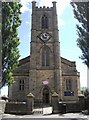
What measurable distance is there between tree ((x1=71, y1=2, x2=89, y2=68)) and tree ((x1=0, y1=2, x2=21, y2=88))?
17.2 feet

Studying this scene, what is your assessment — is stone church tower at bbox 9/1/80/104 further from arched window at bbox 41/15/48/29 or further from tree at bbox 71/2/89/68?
tree at bbox 71/2/89/68

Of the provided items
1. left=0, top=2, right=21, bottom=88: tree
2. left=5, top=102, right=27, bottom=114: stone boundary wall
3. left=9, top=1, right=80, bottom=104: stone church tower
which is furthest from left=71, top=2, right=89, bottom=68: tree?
left=9, top=1, right=80, bottom=104: stone church tower

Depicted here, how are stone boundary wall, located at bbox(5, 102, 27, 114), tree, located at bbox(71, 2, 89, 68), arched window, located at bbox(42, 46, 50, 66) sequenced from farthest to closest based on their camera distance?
arched window, located at bbox(42, 46, 50, 66) < stone boundary wall, located at bbox(5, 102, 27, 114) < tree, located at bbox(71, 2, 89, 68)

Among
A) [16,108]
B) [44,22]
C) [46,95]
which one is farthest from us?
[44,22]

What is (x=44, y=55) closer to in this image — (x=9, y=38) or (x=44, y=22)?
(x=44, y=22)

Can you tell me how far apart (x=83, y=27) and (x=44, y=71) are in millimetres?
19857

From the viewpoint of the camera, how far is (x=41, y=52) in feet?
137

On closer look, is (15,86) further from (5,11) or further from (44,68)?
(5,11)

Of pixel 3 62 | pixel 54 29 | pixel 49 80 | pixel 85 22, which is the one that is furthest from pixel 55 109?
pixel 54 29

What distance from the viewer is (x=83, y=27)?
71.3ft

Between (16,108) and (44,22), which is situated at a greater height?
(44,22)

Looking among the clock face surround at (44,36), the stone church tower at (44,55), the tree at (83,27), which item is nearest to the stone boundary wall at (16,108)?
the tree at (83,27)

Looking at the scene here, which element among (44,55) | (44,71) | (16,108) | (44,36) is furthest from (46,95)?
(16,108)

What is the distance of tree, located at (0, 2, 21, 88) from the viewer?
2159 centimetres
